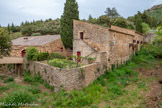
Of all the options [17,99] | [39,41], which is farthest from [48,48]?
[17,99]

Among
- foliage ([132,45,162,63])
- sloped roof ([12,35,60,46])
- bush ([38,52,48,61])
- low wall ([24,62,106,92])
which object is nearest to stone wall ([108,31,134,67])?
foliage ([132,45,162,63])

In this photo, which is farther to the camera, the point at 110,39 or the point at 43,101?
the point at 110,39

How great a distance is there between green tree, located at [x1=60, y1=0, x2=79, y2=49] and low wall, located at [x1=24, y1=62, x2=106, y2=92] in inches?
262

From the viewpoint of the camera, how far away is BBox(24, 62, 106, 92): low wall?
904 cm

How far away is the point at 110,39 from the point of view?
40.0ft

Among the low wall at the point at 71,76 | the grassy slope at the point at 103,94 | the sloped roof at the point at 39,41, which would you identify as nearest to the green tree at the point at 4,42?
the grassy slope at the point at 103,94

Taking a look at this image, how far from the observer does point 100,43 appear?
495 inches

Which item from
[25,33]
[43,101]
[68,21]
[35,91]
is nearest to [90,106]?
[43,101]

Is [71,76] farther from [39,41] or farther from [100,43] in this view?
[39,41]

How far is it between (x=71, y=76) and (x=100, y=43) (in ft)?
17.7

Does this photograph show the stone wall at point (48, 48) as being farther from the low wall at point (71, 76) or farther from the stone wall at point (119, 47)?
the stone wall at point (119, 47)

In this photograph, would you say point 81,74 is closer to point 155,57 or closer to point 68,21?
point 68,21

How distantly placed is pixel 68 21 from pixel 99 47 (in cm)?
Result: 692

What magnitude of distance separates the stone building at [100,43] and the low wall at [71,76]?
1624mm
